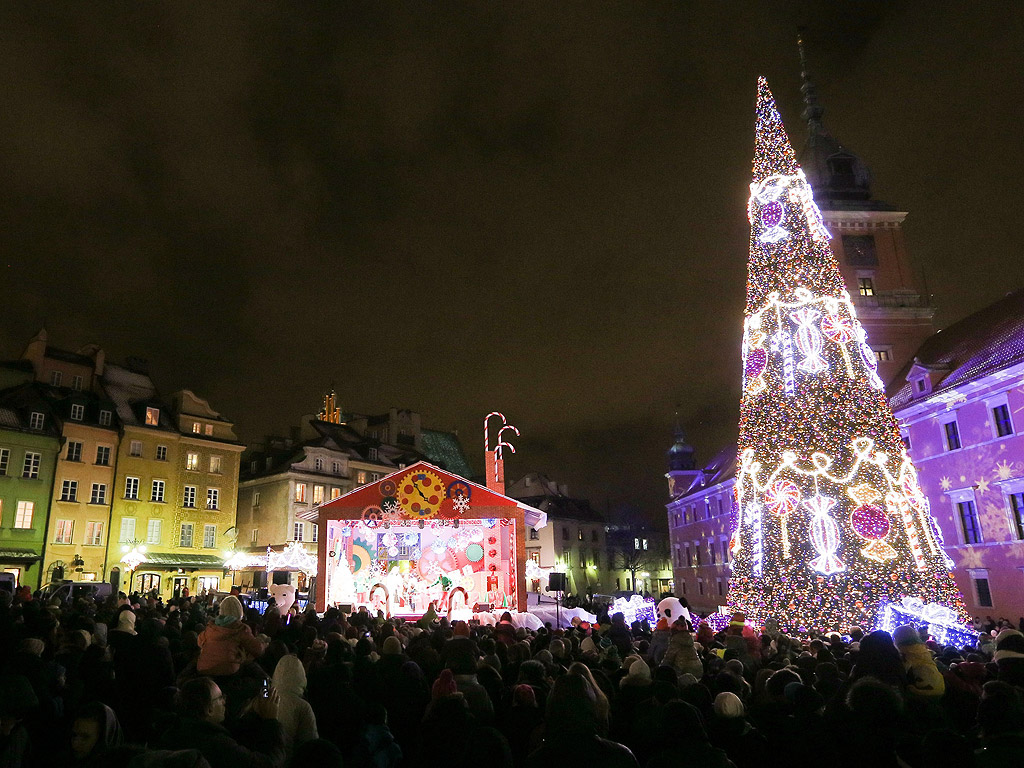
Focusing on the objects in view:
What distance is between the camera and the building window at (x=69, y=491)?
115 ft

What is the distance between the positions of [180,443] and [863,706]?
42.5 metres

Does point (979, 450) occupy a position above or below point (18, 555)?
above

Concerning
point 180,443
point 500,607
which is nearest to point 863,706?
point 500,607

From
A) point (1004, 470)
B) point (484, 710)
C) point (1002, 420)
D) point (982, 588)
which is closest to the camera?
point (484, 710)

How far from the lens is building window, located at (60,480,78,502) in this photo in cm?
3509

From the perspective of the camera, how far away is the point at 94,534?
1421 inches

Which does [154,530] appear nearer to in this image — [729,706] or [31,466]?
[31,466]

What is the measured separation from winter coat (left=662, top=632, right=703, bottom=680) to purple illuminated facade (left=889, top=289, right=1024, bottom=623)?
2267cm

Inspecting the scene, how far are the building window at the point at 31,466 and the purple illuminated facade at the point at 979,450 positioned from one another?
40803 mm

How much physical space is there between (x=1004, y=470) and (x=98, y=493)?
41.3 meters

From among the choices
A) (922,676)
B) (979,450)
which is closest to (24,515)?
(922,676)

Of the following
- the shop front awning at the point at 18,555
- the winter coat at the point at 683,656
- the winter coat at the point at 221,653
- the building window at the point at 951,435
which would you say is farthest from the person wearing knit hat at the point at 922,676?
the shop front awning at the point at 18,555

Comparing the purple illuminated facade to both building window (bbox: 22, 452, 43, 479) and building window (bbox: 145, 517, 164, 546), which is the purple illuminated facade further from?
building window (bbox: 22, 452, 43, 479)

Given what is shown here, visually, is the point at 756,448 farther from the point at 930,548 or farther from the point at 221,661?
the point at 221,661
